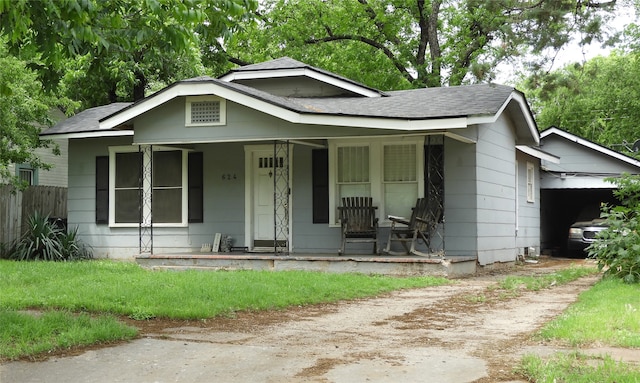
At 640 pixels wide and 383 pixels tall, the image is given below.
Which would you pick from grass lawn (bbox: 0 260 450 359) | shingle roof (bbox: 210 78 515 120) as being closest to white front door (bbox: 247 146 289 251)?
shingle roof (bbox: 210 78 515 120)

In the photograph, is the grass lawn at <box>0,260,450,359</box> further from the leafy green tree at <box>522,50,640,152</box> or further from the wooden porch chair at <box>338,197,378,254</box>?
the leafy green tree at <box>522,50,640,152</box>

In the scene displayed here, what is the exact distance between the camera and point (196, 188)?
16.2 meters

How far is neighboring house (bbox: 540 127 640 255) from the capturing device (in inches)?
845

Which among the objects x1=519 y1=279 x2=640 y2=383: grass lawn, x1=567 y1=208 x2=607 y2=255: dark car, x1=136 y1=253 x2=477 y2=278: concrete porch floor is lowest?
x1=519 y1=279 x2=640 y2=383: grass lawn

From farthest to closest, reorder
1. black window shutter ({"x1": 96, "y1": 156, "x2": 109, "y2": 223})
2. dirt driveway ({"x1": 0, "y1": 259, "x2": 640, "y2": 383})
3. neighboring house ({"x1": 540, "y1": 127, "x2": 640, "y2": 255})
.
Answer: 1. neighboring house ({"x1": 540, "y1": 127, "x2": 640, "y2": 255})
2. black window shutter ({"x1": 96, "y1": 156, "x2": 109, "y2": 223})
3. dirt driveway ({"x1": 0, "y1": 259, "x2": 640, "y2": 383})

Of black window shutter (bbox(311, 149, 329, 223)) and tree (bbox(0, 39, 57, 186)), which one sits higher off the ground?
tree (bbox(0, 39, 57, 186))

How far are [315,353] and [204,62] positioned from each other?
23341 millimetres

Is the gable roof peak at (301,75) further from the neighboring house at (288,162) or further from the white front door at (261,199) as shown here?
the white front door at (261,199)

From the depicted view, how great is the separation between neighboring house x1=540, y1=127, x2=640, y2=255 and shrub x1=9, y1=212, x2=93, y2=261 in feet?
42.2

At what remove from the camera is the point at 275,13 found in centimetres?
2897

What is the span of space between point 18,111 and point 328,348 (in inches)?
486

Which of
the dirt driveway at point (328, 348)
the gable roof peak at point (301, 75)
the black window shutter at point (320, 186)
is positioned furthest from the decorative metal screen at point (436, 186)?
the dirt driveway at point (328, 348)

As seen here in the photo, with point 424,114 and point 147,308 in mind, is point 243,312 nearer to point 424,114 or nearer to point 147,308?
point 147,308

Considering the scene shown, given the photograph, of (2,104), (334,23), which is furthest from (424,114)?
(334,23)
